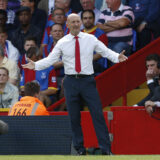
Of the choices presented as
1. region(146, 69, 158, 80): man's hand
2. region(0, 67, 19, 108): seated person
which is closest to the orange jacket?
region(0, 67, 19, 108): seated person

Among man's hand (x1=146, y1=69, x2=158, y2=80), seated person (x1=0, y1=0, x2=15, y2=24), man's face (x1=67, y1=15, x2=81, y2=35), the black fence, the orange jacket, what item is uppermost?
seated person (x1=0, y1=0, x2=15, y2=24)

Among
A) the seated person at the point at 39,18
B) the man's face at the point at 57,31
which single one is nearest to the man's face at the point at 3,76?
the man's face at the point at 57,31

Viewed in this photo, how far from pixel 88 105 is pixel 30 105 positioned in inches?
53.1

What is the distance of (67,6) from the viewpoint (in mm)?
12875

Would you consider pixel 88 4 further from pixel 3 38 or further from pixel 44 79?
pixel 44 79

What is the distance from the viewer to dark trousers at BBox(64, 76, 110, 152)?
815cm

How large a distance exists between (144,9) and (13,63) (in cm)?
292

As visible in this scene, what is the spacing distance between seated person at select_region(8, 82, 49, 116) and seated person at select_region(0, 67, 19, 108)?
1424 millimetres

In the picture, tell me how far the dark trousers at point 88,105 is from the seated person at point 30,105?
1099 mm

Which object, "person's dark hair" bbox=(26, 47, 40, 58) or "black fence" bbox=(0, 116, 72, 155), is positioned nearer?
"black fence" bbox=(0, 116, 72, 155)

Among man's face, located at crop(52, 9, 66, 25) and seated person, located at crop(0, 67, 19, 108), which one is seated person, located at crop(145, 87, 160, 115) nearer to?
seated person, located at crop(0, 67, 19, 108)

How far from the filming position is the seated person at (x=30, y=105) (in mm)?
9250

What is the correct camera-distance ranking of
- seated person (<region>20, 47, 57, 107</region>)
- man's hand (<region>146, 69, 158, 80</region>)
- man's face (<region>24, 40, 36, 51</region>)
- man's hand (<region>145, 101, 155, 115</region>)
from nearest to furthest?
man's hand (<region>145, 101, 155, 115</region>) → man's hand (<region>146, 69, 158, 80</region>) → seated person (<region>20, 47, 57, 107</region>) → man's face (<region>24, 40, 36, 51</region>)

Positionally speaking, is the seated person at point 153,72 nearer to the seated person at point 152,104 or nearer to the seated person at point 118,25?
the seated person at point 152,104
